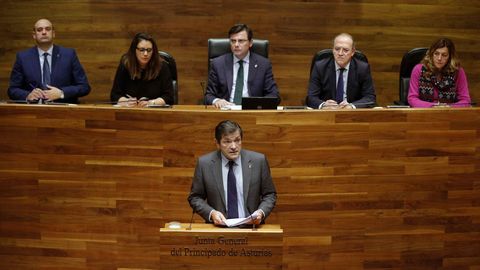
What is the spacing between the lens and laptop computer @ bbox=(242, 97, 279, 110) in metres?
3.57

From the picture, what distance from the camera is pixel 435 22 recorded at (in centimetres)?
517

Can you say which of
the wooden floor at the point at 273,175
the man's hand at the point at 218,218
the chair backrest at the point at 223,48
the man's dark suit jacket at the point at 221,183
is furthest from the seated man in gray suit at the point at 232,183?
the chair backrest at the point at 223,48

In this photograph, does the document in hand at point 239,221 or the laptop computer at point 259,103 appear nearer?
the document in hand at point 239,221

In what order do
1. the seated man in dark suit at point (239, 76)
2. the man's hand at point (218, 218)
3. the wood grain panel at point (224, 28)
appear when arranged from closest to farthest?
the man's hand at point (218, 218), the seated man in dark suit at point (239, 76), the wood grain panel at point (224, 28)

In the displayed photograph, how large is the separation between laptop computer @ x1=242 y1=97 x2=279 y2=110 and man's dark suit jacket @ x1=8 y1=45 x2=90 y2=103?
3.18ft

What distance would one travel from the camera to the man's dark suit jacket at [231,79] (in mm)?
4059

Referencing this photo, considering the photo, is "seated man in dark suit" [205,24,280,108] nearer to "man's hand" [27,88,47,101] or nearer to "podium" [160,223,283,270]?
"man's hand" [27,88,47,101]

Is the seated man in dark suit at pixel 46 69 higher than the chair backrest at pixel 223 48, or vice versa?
the chair backrest at pixel 223 48

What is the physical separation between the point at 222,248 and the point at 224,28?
239 centimetres

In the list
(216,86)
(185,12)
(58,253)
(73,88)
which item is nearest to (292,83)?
(185,12)

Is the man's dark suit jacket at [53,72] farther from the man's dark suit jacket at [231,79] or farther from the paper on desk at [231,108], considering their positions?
the paper on desk at [231,108]

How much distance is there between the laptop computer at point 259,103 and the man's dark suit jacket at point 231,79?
1.55 feet

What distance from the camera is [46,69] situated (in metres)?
4.17

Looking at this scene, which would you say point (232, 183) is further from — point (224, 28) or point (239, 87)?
point (224, 28)
